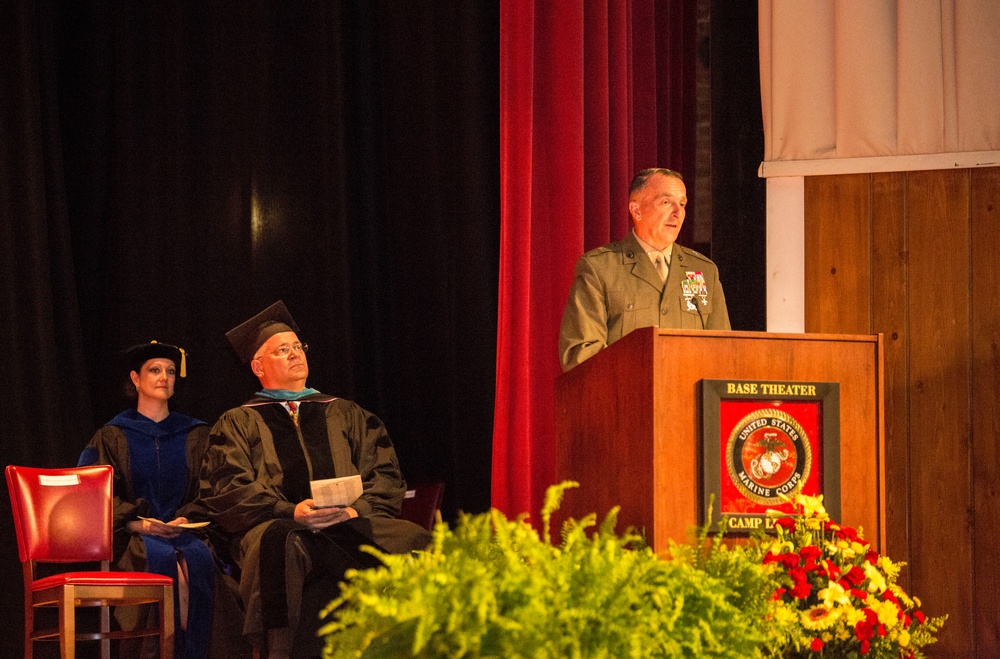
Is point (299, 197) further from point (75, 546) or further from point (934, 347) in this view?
point (934, 347)

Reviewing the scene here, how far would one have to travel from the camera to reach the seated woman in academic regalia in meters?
4.59

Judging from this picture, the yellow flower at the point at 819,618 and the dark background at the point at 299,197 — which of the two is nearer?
the yellow flower at the point at 819,618

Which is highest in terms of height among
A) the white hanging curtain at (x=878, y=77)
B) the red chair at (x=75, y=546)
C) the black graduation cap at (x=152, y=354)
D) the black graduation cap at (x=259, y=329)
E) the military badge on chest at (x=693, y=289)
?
the white hanging curtain at (x=878, y=77)

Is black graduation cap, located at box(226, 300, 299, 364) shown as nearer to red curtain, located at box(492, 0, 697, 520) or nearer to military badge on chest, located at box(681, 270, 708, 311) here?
red curtain, located at box(492, 0, 697, 520)

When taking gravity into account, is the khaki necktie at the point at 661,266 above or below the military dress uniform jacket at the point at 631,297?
above

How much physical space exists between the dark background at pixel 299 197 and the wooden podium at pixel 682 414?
2328 millimetres

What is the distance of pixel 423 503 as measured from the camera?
4.78 metres

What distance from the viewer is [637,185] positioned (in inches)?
149

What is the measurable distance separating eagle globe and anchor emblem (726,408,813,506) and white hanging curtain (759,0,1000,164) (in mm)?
2068

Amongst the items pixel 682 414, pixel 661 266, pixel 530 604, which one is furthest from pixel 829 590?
pixel 661 266

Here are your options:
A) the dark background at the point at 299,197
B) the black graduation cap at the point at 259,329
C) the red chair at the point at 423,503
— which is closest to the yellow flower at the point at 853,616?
the red chair at the point at 423,503

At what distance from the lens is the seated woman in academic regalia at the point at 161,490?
459 cm

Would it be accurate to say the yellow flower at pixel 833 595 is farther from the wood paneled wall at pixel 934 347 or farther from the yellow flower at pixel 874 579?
the wood paneled wall at pixel 934 347

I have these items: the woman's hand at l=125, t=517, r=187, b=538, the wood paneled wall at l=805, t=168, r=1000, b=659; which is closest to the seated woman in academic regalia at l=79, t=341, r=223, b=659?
the woman's hand at l=125, t=517, r=187, b=538
